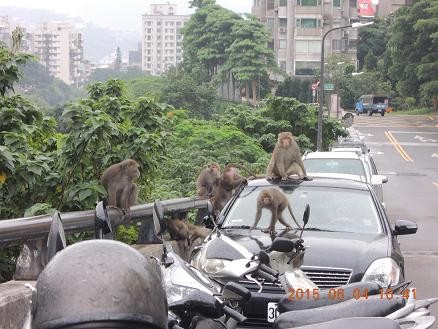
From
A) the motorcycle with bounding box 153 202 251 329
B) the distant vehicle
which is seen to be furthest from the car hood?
the distant vehicle

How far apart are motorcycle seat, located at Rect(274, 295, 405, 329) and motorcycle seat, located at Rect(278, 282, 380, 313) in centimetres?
28

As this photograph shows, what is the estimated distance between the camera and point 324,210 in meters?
8.32

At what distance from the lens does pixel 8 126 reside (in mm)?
8961

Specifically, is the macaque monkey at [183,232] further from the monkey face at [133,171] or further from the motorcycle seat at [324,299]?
the motorcycle seat at [324,299]

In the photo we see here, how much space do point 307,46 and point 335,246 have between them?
96.4m

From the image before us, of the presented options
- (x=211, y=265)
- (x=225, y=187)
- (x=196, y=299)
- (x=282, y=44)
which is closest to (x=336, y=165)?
(x=225, y=187)

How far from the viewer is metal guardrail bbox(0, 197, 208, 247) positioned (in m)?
6.24

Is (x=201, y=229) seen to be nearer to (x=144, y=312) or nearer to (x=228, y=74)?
(x=144, y=312)

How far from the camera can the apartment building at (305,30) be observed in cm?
10119

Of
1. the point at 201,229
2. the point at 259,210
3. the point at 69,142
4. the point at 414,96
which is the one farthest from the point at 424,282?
the point at 414,96

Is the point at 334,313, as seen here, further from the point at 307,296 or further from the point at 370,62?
the point at 370,62

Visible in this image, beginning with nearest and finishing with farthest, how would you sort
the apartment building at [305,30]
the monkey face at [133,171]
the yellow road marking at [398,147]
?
the monkey face at [133,171], the yellow road marking at [398,147], the apartment building at [305,30]

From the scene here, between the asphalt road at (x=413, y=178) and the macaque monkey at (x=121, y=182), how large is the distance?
340 centimetres

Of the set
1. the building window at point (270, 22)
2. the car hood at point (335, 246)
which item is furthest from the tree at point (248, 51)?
the car hood at point (335, 246)
